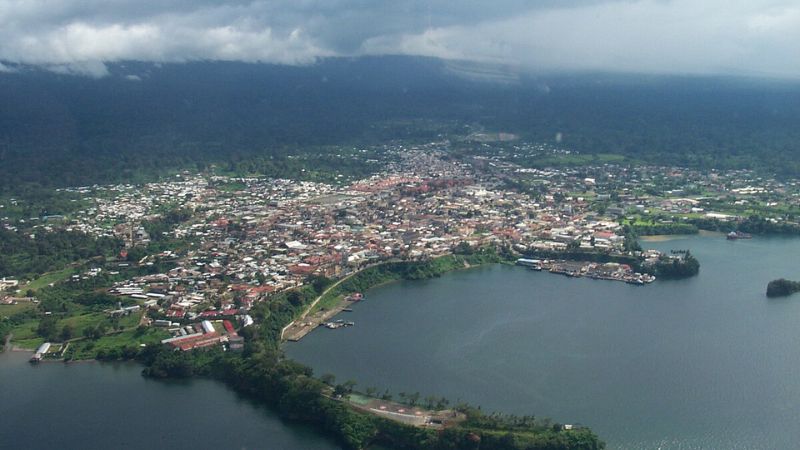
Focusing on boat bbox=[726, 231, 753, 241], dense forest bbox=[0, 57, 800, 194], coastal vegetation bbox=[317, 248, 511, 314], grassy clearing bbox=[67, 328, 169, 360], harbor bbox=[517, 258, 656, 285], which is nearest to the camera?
grassy clearing bbox=[67, 328, 169, 360]

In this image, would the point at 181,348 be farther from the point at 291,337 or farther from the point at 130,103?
the point at 130,103

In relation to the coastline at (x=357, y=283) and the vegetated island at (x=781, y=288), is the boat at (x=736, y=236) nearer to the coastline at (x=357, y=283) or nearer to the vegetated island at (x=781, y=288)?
the vegetated island at (x=781, y=288)

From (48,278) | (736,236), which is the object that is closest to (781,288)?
(736,236)

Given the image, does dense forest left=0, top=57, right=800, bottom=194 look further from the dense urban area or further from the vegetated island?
the vegetated island

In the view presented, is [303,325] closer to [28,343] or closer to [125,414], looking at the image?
[125,414]

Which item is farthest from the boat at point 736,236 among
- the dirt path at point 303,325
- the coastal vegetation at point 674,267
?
the dirt path at point 303,325

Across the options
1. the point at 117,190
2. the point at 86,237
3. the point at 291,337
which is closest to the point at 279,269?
the point at 291,337

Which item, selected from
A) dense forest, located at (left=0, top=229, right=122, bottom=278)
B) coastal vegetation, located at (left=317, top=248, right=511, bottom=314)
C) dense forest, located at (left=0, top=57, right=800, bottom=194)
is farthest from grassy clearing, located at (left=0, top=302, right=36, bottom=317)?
dense forest, located at (left=0, top=57, right=800, bottom=194)

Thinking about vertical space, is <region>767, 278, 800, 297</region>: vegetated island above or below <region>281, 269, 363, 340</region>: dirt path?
above
